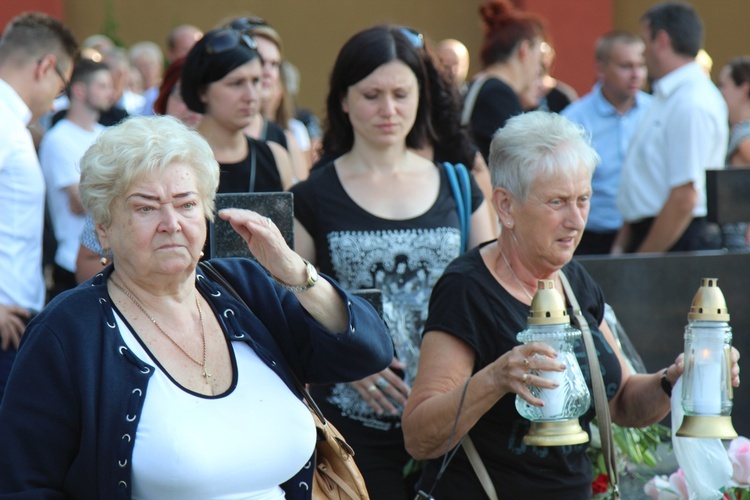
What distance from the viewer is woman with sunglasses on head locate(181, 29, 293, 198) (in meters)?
4.22

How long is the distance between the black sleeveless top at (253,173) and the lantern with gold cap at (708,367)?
208cm

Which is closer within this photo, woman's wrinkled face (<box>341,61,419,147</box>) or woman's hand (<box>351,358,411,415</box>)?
woman's hand (<box>351,358,411,415</box>)

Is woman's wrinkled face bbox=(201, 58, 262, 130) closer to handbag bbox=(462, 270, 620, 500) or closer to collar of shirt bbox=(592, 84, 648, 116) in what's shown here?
handbag bbox=(462, 270, 620, 500)

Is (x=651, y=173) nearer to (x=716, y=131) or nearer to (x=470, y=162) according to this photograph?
(x=716, y=131)

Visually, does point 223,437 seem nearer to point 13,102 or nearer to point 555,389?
point 555,389

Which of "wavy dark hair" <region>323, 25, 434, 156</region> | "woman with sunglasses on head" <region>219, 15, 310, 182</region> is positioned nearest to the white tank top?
"wavy dark hair" <region>323, 25, 434, 156</region>

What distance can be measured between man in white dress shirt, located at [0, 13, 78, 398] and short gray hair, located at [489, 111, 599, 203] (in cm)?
219

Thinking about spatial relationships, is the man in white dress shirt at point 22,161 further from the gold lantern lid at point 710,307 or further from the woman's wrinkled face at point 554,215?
the gold lantern lid at point 710,307

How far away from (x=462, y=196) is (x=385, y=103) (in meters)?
0.43

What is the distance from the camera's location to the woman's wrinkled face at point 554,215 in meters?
2.89

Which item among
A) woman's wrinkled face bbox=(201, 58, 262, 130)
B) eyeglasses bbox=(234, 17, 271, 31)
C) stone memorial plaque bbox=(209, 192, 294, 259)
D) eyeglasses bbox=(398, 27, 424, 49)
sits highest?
eyeglasses bbox=(234, 17, 271, 31)

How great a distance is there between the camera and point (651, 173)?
19.6 feet

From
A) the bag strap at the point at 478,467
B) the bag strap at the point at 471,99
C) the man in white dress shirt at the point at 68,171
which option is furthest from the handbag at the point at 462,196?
the man in white dress shirt at the point at 68,171

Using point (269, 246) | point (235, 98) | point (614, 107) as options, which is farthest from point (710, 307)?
point (614, 107)
